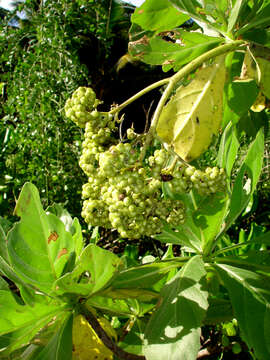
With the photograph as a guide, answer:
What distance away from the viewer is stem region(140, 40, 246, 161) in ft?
1.95

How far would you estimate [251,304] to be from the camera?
30.0 inches

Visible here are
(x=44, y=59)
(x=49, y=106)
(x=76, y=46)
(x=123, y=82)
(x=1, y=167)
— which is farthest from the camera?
(x=123, y=82)

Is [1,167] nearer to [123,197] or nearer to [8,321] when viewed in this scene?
[8,321]

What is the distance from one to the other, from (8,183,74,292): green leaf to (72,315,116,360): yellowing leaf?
0.15 metres

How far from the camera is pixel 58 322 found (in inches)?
30.5

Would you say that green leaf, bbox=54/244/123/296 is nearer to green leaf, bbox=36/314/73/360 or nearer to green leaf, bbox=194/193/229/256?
green leaf, bbox=36/314/73/360

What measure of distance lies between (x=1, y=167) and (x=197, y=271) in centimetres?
193

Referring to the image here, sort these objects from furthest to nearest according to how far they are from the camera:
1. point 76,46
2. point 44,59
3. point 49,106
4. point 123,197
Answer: point 76,46 → point 44,59 → point 49,106 → point 123,197

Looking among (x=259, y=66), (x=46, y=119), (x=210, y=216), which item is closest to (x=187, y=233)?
(x=210, y=216)

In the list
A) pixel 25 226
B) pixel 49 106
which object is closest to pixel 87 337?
pixel 25 226

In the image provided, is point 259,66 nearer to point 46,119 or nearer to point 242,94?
point 242,94

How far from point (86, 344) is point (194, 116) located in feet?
1.90

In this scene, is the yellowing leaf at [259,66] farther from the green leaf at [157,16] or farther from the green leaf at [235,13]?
the green leaf at [157,16]

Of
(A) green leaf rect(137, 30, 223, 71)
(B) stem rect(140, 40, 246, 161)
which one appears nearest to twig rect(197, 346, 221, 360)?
(B) stem rect(140, 40, 246, 161)
